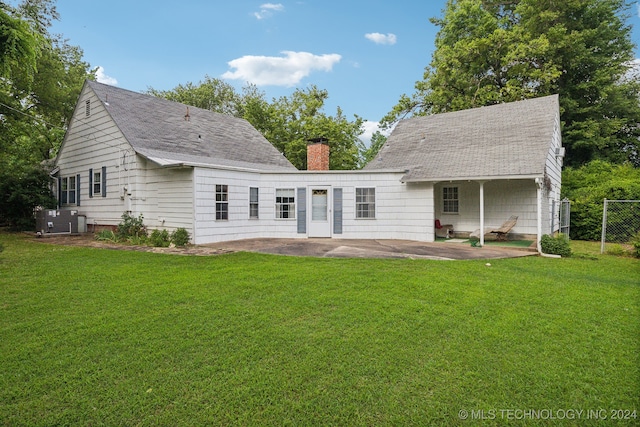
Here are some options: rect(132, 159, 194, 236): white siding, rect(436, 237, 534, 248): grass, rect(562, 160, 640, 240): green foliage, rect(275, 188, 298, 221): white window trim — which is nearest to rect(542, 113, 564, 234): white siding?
rect(562, 160, 640, 240): green foliage

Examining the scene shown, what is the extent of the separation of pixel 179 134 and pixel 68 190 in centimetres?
698

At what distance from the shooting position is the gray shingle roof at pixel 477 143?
39.1 ft

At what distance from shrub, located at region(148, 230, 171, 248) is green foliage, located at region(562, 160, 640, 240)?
17628 millimetres

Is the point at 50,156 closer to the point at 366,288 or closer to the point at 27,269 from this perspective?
the point at 27,269

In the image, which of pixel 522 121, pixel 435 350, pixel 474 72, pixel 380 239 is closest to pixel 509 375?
pixel 435 350

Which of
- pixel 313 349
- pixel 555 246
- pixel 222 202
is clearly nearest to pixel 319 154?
pixel 222 202

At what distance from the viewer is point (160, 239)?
1163 centimetres

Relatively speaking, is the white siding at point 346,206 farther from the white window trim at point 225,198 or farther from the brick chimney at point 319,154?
the brick chimney at point 319,154

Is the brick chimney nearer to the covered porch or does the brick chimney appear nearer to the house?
the house

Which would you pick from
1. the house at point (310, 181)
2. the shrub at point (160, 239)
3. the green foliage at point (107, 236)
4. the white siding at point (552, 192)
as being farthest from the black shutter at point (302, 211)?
the white siding at point (552, 192)

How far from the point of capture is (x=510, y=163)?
465 inches

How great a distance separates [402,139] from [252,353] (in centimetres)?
1594

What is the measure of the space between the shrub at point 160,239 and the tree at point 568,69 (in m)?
20.6

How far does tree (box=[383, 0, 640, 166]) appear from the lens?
20.4 metres
